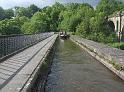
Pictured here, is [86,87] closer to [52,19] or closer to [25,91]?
[25,91]

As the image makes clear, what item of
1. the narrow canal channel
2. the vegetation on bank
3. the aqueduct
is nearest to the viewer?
the narrow canal channel

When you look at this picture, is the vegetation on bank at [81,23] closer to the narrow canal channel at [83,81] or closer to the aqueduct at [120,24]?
the aqueduct at [120,24]

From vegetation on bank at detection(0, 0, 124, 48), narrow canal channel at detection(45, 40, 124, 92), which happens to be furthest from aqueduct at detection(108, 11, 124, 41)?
narrow canal channel at detection(45, 40, 124, 92)

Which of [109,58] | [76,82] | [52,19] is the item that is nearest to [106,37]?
[109,58]

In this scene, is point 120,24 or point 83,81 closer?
point 83,81

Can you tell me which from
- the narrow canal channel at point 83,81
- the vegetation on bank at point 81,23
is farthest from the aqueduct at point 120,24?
the narrow canal channel at point 83,81

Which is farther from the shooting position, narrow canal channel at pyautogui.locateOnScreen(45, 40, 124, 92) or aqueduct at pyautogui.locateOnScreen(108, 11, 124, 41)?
aqueduct at pyautogui.locateOnScreen(108, 11, 124, 41)

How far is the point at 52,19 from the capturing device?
150750mm

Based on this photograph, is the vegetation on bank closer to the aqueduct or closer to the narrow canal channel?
the aqueduct

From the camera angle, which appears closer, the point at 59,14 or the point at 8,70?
the point at 8,70

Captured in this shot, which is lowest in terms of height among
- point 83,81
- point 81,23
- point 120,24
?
point 83,81

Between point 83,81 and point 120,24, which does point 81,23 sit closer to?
point 120,24

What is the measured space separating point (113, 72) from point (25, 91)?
31.4 feet

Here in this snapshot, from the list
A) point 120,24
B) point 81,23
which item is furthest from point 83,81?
point 81,23
